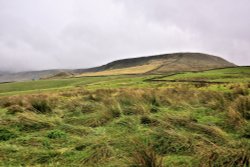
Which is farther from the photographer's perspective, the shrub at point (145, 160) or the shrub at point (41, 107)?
the shrub at point (41, 107)

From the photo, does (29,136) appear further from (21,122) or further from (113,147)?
(113,147)

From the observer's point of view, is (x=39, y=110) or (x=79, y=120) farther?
(x=39, y=110)

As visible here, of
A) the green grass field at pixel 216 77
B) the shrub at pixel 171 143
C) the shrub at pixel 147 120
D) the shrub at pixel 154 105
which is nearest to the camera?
the shrub at pixel 171 143

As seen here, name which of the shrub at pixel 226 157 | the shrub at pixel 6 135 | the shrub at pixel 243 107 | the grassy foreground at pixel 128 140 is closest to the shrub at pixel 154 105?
the grassy foreground at pixel 128 140

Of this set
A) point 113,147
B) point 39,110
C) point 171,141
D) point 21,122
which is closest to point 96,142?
point 113,147

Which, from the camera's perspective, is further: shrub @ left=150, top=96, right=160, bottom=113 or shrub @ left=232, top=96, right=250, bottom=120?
shrub @ left=150, top=96, right=160, bottom=113

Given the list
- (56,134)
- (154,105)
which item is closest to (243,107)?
(154,105)

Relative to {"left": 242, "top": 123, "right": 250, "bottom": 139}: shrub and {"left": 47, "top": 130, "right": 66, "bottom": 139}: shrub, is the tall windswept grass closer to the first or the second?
{"left": 242, "top": 123, "right": 250, "bottom": 139}: shrub

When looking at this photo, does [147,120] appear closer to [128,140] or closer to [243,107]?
[128,140]

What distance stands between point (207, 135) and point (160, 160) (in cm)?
223

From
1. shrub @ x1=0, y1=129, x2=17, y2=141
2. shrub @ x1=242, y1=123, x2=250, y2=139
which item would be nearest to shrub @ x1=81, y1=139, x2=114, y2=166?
shrub @ x1=0, y1=129, x2=17, y2=141

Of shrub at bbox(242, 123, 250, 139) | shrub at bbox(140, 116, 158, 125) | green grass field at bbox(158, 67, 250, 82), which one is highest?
shrub at bbox(140, 116, 158, 125)

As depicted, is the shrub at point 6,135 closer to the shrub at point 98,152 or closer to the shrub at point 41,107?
the shrub at point 98,152

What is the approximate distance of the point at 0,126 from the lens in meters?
7.83
